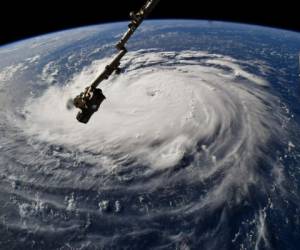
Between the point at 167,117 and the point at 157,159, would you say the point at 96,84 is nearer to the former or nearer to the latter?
the point at 157,159

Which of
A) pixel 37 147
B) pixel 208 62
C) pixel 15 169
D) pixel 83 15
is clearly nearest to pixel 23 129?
pixel 37 147

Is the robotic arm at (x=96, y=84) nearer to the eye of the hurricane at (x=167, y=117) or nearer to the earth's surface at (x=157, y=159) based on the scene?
the earth's surface at (x=157, y=159)

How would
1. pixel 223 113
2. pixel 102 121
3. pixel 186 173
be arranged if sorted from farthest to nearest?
1. pixel 102 121
2. pixel 223 113
3. pixel 186 173

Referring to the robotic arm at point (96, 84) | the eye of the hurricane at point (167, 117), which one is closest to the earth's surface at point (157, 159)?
the eye of the hurricane at point (167, 117)

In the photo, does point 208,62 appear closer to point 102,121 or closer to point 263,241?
point 102,121

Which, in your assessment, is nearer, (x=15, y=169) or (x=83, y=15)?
(x=15, y=169)

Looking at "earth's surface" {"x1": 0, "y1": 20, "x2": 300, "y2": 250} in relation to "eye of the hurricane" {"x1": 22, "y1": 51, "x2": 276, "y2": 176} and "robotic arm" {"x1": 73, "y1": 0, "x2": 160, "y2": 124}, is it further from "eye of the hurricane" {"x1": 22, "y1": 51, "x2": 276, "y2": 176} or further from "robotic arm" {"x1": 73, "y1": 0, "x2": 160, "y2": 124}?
"robotic arm" {"x1": 73, "y1": 0, "x2": 160, "y2": 124}
